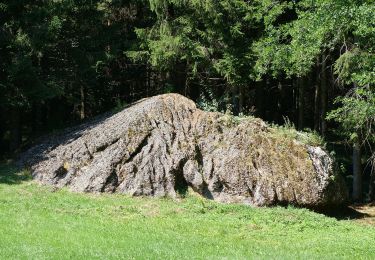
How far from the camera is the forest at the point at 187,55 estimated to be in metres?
15.4

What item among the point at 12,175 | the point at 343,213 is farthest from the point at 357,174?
the point at 12,175

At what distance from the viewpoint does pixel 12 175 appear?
15297mm

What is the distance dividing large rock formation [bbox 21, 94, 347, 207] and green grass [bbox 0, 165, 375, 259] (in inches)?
24.0

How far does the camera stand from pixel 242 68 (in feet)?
63.5

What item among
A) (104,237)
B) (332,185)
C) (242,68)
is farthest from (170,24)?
(104,237)

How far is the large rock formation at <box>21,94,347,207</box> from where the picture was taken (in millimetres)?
14727

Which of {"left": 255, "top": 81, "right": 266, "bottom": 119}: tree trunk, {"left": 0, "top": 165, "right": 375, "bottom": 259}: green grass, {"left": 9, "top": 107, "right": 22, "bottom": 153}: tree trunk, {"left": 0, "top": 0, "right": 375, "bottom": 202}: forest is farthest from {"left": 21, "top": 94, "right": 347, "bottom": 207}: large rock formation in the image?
{"left": 255, "top": 81, "right": 266, "bottom": 119}: tree trunk

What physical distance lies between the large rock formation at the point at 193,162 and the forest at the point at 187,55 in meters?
1.30

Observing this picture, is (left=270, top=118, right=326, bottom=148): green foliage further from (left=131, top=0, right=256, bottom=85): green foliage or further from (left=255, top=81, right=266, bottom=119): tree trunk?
(left=255, top=81, right=266, bottom=119): tree trunk

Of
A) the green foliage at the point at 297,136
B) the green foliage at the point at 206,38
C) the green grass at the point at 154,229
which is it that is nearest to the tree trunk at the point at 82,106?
the green foliage at the point at 206,38

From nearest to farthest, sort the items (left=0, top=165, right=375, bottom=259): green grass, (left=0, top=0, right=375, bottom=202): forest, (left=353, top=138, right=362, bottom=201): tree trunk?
1. (left=0, top=165, right=375, bottom=259): green grass
2. (left=0, top=0, right=375, bottom=202): forest
3. (left=353, top=138, right=362, bottom=201): tree trunk

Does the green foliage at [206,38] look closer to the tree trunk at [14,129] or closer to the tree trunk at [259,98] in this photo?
the tree trunk at [259,98]

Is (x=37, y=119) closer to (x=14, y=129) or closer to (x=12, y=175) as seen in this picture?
(x=14, y=129)

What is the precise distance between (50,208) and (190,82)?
40.7 ft
